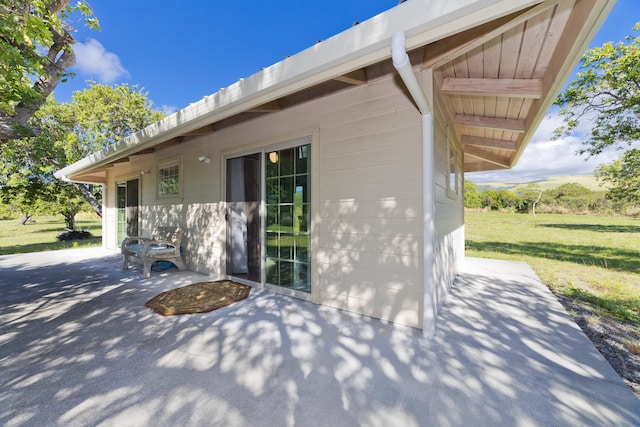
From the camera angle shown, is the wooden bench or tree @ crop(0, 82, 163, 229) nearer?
the wooden bench

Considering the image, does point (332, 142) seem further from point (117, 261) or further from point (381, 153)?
point (117, 261)

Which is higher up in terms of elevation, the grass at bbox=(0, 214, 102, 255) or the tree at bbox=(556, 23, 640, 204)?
the tree at bbox=(556, 23, 640, 204)

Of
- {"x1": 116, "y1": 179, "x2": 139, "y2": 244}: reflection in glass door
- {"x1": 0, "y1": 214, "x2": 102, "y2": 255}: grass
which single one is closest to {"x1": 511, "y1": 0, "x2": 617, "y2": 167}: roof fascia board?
{"x1": 116, "y1": 179, "x2": 139, "y2": 244}: reflection in glass door

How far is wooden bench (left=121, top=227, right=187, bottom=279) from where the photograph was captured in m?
4.16

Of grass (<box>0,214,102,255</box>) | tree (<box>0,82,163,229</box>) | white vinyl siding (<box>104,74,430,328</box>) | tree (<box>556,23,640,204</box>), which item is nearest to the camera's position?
white vinyl siding (<box>104,74,430,328</box>)

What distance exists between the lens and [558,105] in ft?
23.9

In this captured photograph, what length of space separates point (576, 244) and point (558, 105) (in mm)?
4249

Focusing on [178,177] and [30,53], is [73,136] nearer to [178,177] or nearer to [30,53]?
[178,177]

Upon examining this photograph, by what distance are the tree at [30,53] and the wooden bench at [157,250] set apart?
2.14m

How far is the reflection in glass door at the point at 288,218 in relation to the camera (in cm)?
321

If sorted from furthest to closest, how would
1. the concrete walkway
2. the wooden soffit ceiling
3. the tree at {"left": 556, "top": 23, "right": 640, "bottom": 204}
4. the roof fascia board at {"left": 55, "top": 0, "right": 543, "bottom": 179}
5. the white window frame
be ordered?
the tree at {"left": 556, "top": 23, "right": 640, "bottom": 204} → the white window frame → the wooden soffit ceiling → the concrete walkway → the roof fascia board at {"left": 55, "top": 0, "right": 543, "bottom": 179}

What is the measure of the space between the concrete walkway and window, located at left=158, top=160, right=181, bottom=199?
258cm

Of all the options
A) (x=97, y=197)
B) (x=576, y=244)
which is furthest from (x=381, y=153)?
(x=97, y=197)

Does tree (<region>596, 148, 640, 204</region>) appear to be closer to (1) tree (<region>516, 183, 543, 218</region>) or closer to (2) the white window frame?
(2) the white window frame
